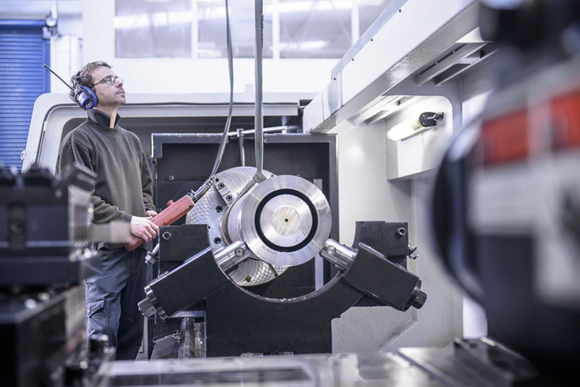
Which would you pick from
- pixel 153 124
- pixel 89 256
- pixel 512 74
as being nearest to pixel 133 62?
pixel 153 124

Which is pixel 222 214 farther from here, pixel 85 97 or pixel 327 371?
pixel 327 371

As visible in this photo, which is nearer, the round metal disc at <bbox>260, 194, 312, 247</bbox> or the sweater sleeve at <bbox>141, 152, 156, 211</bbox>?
the round metal disc at <bbox>260, 194, 312, 247</bbox>

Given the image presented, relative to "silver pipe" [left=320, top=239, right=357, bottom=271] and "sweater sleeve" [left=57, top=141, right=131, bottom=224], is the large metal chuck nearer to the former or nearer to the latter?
"silver pipe" [left=320, top=239, right=357, bottom=271]

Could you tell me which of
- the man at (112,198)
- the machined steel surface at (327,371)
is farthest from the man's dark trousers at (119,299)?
the machined steel surface at (327,371)

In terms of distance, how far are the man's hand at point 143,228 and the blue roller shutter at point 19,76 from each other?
3237 mm

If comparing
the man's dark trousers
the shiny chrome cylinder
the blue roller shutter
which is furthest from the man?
the blue roller shutter

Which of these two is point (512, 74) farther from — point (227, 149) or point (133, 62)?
point (133, 62)

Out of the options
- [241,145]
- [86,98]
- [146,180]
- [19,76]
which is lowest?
[146,180]

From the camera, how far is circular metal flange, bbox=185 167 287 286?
2.16 metres

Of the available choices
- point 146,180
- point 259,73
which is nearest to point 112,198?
point 146,180

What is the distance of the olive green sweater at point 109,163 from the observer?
2076mm

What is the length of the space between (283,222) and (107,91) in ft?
3.99

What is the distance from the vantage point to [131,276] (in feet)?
7.37

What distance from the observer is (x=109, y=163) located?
2.21 meters
